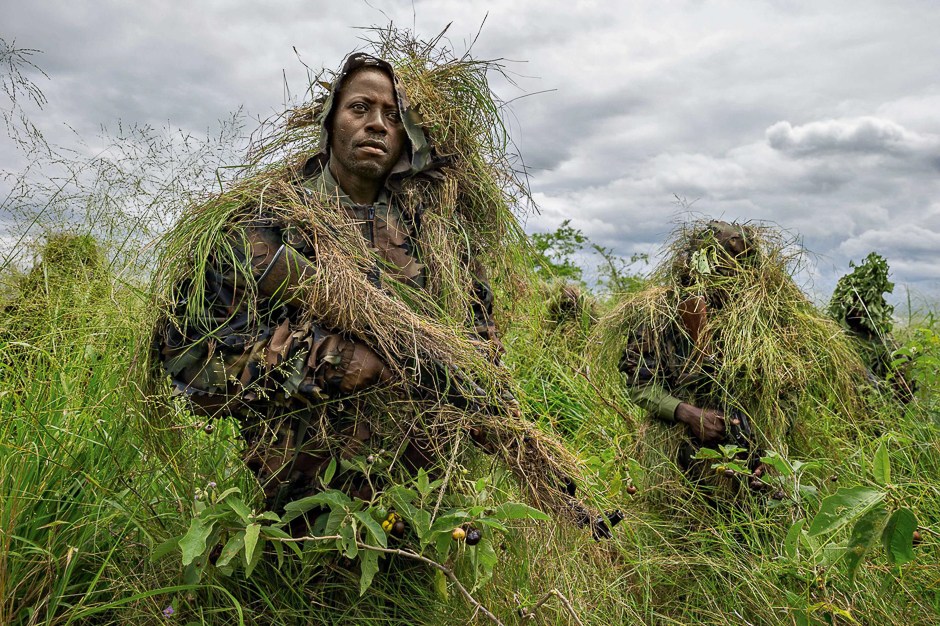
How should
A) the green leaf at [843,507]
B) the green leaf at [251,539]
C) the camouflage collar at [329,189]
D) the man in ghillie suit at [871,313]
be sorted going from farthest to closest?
1. the man in ghillie suit at [871,313]
2. the camouflage collar at [329,189]
3. the green leaf at [251,539]
4. the green leaf at [843,507]

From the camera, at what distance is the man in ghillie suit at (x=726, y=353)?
10.6 ft

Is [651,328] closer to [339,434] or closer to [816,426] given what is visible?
[816,426]

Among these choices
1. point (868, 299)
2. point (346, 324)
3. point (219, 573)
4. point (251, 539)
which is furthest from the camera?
point (868, 299)

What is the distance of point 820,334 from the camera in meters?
3.46

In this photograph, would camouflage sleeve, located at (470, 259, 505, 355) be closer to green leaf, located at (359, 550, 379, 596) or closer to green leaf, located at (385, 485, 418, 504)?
green leaf, located at (385, 485, 418, 504)

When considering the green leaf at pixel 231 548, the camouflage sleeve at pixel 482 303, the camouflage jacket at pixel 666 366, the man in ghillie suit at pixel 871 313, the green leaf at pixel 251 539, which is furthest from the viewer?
the man in ghillie suit at pixel 871 313

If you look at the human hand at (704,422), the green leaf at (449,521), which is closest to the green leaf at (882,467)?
the green leaf at (449,521)

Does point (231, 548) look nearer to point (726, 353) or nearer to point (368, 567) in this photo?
point (368, 567)

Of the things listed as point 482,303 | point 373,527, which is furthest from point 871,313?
point 373,527

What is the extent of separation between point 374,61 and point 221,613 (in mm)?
2118

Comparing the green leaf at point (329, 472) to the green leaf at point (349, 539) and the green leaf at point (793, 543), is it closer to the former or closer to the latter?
the green leaf at point (349, 539)

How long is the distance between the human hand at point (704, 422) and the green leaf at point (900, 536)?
1724 millimetres

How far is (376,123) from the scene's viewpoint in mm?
2354

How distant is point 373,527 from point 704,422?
2001mm
